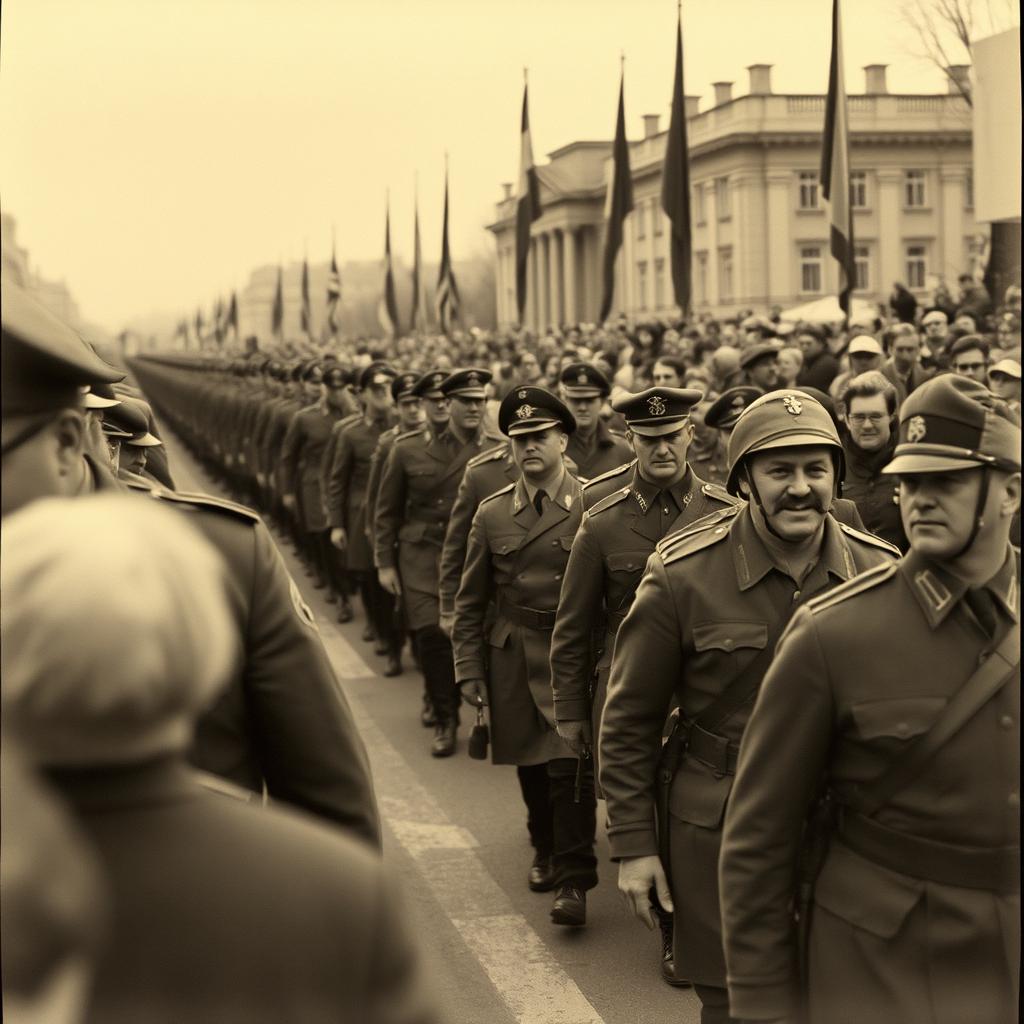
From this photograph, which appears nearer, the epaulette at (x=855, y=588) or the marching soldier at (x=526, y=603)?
the epaulette at (x=855, y=588)

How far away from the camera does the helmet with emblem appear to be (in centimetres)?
467

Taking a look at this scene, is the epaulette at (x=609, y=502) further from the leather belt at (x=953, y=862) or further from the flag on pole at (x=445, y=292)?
the flag on pole at (x=445, y=292)

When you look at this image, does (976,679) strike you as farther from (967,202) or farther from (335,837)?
(967,202)

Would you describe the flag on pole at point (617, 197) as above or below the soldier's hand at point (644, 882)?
above

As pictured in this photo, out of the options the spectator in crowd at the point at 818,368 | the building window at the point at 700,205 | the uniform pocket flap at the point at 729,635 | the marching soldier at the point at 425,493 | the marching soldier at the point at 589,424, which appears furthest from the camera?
the building window at the point at 700,205

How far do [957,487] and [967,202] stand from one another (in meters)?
71.3

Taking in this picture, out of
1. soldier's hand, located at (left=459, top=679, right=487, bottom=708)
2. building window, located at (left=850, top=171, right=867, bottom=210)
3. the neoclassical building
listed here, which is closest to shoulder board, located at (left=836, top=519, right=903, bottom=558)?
soldier's hand, located at (left=459, top=679, right=487, bottom=708)

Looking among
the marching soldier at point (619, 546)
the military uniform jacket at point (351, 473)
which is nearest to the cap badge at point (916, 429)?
the marching soldier at point (619, 546)

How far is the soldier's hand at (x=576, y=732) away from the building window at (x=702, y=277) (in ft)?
212

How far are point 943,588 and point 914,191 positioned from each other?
7085 cm

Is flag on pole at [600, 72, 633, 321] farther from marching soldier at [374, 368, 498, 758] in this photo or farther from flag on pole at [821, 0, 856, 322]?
marching soldier at [374, 368, 498, 758]

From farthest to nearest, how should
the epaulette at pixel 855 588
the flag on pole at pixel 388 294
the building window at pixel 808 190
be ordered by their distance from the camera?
the building window at pixel 808 190 → the flag on pole at pixel 388 294 → the epaulette at pixel 855 588

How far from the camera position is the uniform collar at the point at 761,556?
4.67m

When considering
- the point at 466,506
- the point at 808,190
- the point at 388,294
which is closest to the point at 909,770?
the point at 466,506
